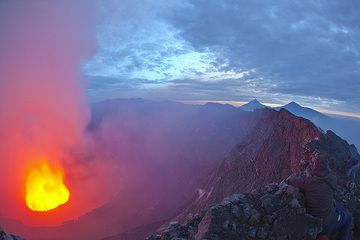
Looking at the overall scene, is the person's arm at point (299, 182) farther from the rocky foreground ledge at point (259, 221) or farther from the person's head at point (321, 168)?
the person's head at point (321, 168)

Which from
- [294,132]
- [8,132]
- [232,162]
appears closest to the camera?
[294,132]

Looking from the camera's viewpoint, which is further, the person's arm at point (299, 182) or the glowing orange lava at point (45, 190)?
the glowing orange lava at point (45, 190)

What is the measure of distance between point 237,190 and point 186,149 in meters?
25.5

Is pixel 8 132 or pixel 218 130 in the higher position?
pixel 218 130

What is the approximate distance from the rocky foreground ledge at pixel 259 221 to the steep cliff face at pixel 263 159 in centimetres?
1408

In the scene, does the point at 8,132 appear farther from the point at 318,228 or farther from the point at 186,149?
the point at 318,228

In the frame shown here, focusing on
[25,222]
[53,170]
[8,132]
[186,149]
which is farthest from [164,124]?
[25,222]

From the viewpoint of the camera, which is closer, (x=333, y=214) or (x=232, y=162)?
(x=333, y=214)

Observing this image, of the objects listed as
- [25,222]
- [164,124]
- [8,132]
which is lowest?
[25,222]

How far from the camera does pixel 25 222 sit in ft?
134

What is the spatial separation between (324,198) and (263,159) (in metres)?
21.9

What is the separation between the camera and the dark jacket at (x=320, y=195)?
9.24 m

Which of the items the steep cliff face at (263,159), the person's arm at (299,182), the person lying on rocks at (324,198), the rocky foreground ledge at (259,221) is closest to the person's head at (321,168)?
the person lying on rocks at (324,198)

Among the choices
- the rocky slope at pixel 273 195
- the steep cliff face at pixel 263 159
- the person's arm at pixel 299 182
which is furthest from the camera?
the steep cliff face at pixel 263 159
